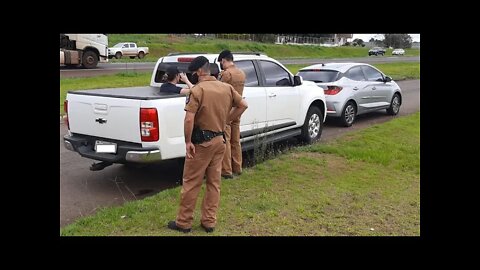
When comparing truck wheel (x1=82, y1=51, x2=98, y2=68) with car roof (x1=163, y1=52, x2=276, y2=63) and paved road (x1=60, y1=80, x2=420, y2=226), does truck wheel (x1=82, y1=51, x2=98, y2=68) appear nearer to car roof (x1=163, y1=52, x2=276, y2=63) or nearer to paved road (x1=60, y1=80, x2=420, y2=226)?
paved road (x1=60, y1=80, x2=420, y2=226)

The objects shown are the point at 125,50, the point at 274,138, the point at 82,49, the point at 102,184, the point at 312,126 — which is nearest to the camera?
the point at 102,184

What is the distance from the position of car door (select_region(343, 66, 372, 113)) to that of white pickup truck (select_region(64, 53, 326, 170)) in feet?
11.8

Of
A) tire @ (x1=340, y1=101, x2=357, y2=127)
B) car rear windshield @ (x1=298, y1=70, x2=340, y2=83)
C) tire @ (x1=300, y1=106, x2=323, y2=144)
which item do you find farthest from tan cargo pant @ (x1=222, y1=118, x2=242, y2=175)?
car rear windshield @ (x1=298, y1=70, x2=340, y2=83)

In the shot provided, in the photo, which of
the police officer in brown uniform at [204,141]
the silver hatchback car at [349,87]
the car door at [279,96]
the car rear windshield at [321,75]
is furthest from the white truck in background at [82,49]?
the police officer in brown uniform at [204,141]

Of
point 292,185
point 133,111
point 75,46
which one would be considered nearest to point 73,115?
point 133,111

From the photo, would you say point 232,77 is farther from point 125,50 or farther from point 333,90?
point 125,50

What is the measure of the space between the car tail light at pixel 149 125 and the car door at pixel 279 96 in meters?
2.56

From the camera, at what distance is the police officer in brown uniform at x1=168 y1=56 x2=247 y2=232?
4320 millimetres

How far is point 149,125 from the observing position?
537cm

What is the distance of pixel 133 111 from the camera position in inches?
213

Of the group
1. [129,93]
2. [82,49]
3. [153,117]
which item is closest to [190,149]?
[153,117]

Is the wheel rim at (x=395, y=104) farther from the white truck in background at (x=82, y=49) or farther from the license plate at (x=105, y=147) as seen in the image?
the white truck in background at (x=82, y=49)

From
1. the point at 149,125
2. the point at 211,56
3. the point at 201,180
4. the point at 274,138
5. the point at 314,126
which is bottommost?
the point at 201,180

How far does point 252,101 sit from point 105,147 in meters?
2.47
